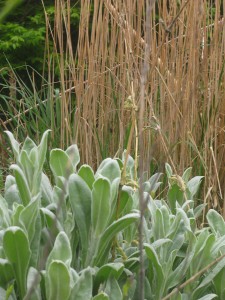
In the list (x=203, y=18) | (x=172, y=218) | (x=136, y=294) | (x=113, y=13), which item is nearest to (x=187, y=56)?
(x=203, y=18)

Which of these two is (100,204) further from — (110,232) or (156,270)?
(156,270)

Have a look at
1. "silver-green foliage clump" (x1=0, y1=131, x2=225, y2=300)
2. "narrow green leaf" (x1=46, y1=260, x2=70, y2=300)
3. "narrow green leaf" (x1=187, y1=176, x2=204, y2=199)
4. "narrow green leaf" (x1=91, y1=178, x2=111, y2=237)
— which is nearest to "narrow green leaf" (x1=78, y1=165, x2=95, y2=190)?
"silver-green foliage clump" (x1=0, y1=131, x2=225, y2=300)

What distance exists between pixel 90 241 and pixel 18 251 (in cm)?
24

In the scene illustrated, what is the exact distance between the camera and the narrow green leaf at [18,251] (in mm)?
1411

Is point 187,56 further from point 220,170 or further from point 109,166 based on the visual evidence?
point 109,166

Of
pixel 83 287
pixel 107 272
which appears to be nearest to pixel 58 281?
pixel 83 287

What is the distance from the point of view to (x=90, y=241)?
1635 millimetres

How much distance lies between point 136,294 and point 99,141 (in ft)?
4.63

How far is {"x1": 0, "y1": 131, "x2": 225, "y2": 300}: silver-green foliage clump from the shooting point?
4.72 feet

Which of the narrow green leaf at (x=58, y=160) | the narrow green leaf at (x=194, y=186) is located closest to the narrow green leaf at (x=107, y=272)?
the narrow green leaf at (x=58, y=160)

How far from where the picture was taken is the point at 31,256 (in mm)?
1603

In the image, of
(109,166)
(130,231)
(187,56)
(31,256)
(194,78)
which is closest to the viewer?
(31,256)

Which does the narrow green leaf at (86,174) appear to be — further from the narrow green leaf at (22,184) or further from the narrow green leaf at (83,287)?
the narrow green leaf at (83,287)

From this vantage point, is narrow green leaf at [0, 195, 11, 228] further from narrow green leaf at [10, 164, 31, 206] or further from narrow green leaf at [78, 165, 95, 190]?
narrow green leaf at [78, 165, 95, 190]
